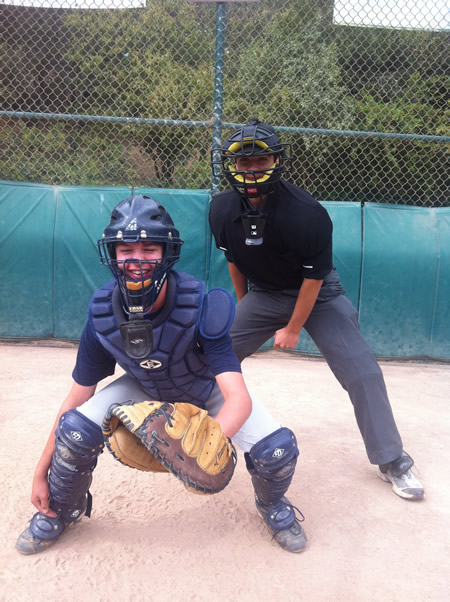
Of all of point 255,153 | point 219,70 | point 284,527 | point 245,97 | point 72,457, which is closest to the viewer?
point 72,457

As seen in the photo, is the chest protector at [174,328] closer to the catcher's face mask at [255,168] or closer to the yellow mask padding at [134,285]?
the yellow mask padding at [134,285]

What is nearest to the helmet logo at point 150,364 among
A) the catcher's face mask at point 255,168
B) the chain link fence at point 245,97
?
the catcher's face mask at point 255,168

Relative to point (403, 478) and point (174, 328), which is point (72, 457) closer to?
point (174, 328)

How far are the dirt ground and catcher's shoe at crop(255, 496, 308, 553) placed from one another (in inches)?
1.7

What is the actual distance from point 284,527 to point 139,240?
129 centimetres

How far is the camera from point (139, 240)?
2.05 metres

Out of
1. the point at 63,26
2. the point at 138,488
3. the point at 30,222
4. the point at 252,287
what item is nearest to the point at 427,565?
the point at 138,488

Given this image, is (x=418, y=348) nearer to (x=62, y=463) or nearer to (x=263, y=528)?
(x=263, y=528)

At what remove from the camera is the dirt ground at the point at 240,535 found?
203 cm

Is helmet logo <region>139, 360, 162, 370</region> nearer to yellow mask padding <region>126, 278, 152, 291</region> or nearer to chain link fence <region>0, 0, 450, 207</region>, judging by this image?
yellow mask padding <region>126, 278, 152, 291</region>

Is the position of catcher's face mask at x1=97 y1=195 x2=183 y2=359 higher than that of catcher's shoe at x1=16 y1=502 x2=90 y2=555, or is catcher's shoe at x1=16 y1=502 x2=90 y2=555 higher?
catcher's face mask at x1=97 y1=195 x2=183 y2=359

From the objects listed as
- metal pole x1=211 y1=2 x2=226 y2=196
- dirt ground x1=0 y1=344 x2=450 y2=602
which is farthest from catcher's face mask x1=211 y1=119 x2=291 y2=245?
metal pole x1=211 y1=2 x2=226 y2=196

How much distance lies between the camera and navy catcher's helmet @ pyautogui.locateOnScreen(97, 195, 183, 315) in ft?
6.75

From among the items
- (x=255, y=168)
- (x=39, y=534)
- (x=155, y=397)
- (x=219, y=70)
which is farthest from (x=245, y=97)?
(x=39, y=534)
